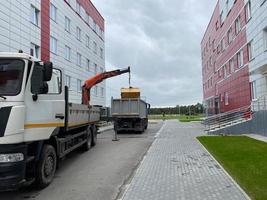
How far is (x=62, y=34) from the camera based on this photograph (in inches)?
1291

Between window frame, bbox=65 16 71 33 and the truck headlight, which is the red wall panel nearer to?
window frame, bbox=65 16 71 33

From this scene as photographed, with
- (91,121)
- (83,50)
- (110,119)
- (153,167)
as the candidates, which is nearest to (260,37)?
Result: (110,119)

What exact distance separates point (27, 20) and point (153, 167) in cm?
1755

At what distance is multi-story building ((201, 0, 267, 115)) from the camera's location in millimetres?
22141

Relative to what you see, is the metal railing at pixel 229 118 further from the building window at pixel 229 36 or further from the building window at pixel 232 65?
the building window at pixel 229 36

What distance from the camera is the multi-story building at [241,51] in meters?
22.1

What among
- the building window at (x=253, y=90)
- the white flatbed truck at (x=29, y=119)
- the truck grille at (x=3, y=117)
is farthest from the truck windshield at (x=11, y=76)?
the building window at (x=253, y=90)

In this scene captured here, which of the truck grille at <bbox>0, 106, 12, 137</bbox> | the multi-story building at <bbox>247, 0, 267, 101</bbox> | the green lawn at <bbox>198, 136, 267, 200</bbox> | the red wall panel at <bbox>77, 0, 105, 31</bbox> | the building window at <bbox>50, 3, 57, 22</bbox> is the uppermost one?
the red wall panel at <bbox>77, 0, 105, 31</bbox>

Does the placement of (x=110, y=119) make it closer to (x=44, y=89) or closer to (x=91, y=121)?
(x=91, y=121)

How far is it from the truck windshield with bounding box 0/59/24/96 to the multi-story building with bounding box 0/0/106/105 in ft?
19.9

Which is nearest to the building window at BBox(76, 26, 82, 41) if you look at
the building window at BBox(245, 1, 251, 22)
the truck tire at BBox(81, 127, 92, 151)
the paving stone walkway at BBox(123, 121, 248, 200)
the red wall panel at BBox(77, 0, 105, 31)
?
the red wall panel at BBox(77, 0, 105, 31)

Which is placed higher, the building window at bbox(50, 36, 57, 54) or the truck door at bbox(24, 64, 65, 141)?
the building window at bbox(50, 36, 57, 54)

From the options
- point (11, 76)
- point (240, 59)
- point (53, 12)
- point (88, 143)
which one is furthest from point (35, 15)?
point (11, 76)

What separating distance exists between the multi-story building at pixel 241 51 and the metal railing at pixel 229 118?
3.54 ft
